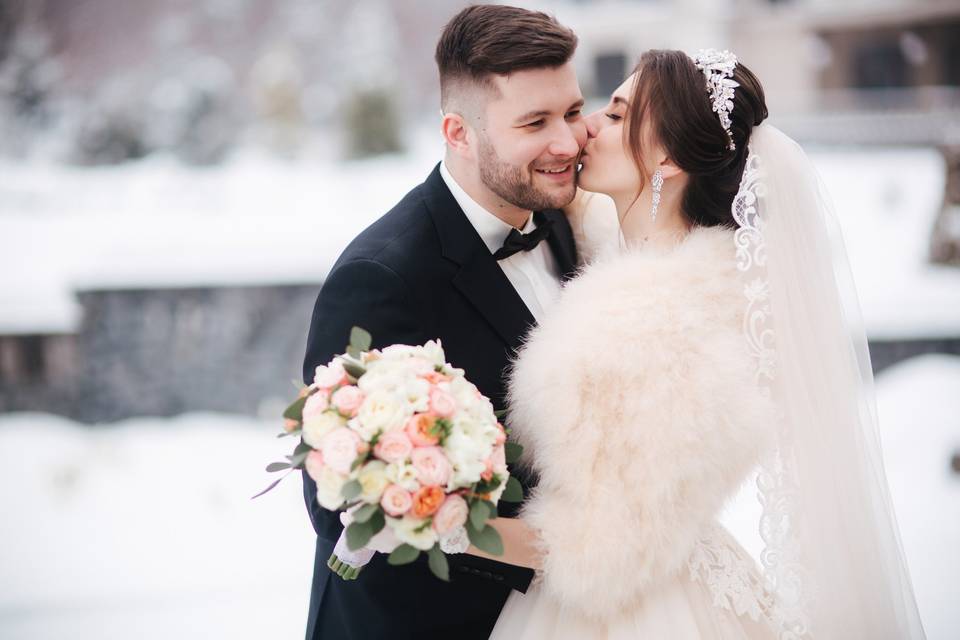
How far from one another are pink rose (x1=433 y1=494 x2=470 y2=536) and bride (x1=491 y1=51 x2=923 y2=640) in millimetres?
321

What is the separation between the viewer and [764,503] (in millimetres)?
1943

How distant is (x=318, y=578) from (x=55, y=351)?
5.32 metres

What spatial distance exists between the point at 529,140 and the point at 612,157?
26cm

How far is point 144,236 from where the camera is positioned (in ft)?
→ 26.2

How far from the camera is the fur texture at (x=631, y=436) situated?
1747 millimetres

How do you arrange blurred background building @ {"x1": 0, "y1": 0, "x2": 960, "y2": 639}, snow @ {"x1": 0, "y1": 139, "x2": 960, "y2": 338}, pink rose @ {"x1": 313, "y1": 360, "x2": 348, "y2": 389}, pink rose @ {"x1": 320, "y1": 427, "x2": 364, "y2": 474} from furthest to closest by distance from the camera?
snow @ {"x1": 0, "y1": 139, "x2": 960, "y2": 338}, blurred background building @ {"x1": 0, "y1": 0, "x2": 960, "y2": 639}, pink rose @ {"x1": 313, "y1": 360, "x2": 348, "y2": 389}, pink rose @ {"x1": 320, "y1": 427, "x2": 364, "y2": 474}

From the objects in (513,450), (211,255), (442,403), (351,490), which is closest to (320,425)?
(351,490)

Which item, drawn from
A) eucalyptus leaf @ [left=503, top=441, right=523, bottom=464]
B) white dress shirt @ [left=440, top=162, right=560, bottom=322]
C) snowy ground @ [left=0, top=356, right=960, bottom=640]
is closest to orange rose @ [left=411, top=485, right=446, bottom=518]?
eucalyptus leaf @ [left=503, top=441, right=523, bottom=464]

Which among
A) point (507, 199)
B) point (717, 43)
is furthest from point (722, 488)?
point (717, 43)

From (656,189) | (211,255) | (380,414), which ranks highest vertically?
(656,189)

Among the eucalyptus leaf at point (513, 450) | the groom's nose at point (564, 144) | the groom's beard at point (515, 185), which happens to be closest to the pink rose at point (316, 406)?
the eucalyptus leaf at point (513, 450)

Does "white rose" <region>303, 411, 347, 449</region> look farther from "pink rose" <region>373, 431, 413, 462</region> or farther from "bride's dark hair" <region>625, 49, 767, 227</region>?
→ "bride's dark hair" <region>625, 49, 767, 227</region>

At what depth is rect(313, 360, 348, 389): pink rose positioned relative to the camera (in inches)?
61.6

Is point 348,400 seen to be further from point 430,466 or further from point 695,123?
point 695,123
